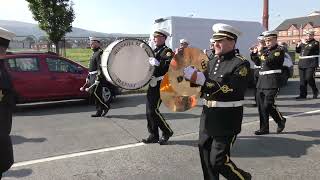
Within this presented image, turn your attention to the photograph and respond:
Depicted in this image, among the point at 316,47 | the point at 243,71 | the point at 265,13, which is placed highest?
the point at 265,13

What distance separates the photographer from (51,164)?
20.4 ft

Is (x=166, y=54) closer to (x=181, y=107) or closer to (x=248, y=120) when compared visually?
(x=181, y=107)

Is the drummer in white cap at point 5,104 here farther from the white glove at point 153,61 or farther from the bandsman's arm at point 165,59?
the bandsman's arm at point 165,59

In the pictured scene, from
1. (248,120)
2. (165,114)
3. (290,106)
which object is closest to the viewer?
(248,120)

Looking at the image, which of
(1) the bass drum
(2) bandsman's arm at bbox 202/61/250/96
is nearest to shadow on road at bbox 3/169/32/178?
(1) the bass drum

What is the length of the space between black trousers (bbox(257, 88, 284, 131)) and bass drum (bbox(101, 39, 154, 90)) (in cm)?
238

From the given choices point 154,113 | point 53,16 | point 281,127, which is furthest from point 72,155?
point 53,16

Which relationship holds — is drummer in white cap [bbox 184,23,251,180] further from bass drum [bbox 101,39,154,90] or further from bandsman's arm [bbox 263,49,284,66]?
bandsman's arm [bbox 263,49,284,66]

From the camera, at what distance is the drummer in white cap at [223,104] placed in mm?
4289

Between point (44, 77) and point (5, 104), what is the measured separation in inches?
316

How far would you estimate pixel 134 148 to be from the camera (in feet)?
22.9

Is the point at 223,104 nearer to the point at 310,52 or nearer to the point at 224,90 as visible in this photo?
the point at 224,90

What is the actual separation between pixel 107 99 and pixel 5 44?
694cm

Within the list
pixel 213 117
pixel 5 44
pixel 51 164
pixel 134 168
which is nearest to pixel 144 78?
pixel 134 168
